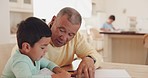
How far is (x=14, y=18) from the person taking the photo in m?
3.84

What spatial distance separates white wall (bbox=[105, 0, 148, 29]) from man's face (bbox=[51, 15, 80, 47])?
650 centimetres

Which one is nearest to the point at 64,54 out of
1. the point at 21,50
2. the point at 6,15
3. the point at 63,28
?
the point at 63,28

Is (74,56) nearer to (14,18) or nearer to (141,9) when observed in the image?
(14,18)

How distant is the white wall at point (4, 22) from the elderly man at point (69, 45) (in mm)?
628

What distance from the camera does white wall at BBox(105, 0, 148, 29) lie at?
7355 millimetres

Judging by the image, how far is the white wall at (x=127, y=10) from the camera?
736cm

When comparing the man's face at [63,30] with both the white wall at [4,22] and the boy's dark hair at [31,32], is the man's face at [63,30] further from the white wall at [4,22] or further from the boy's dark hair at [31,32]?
the white wall at [4,22]

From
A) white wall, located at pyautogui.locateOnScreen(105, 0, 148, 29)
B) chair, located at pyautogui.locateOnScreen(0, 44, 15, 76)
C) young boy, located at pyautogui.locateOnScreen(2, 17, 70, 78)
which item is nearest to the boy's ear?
young boy, located at pyautogui.locateOnScreen(2, 17, 70, 78)

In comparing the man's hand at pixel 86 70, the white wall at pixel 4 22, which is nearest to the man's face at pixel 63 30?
the man's hand at pixel 86 70

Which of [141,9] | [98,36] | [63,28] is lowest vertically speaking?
[98,36]

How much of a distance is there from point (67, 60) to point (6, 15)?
0.72 meters

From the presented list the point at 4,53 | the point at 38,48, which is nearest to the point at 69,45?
the point at 4,53

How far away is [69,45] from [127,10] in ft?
22.0

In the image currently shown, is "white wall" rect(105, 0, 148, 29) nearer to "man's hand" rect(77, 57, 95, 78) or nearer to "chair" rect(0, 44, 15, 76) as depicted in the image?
"chair" rect(0, 44, 15, 76)
